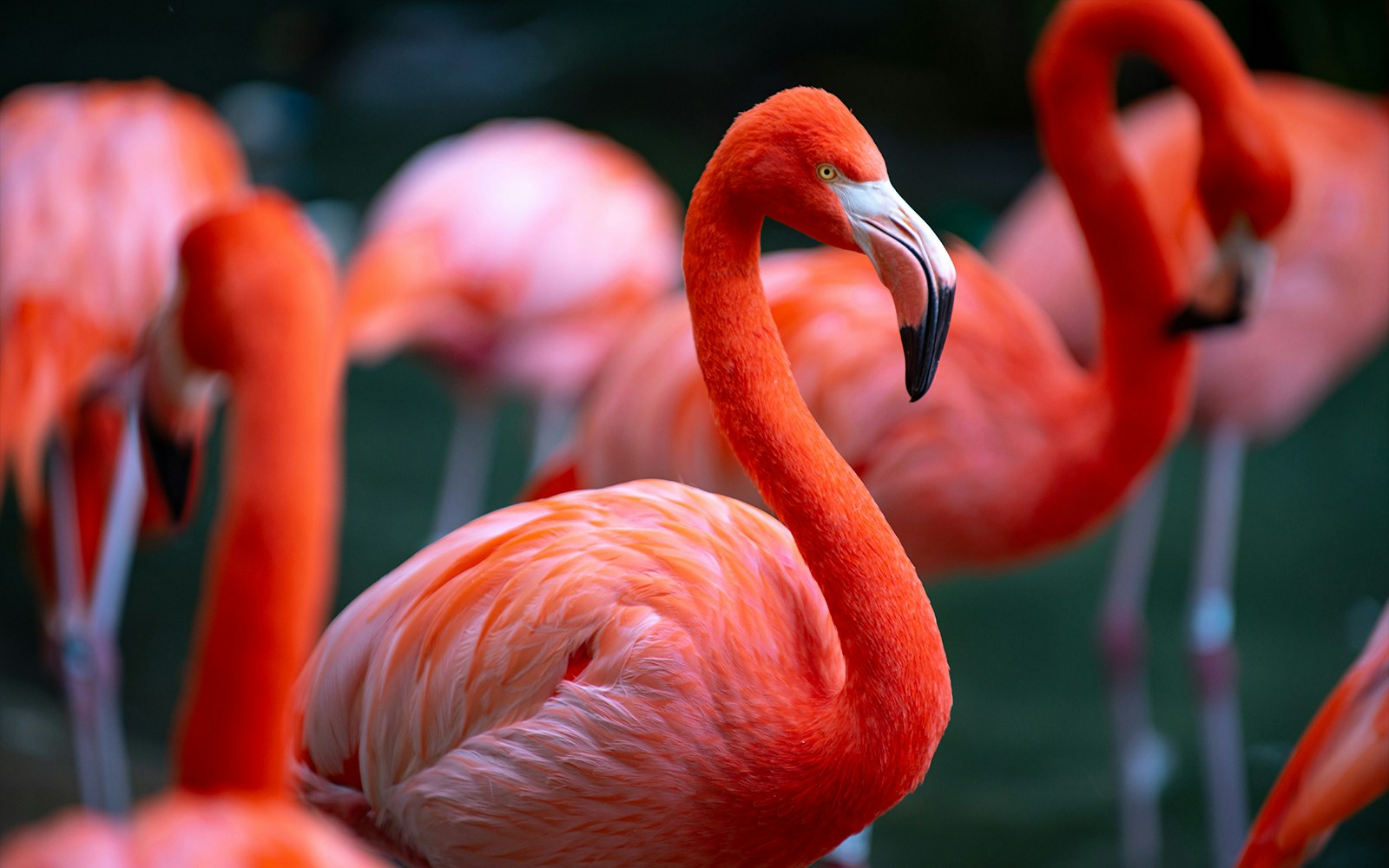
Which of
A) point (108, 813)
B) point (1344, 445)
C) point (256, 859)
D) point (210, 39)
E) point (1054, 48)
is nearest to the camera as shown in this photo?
point (256, 859)

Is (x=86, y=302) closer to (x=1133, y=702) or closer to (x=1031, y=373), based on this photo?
(x=1031, y=373)

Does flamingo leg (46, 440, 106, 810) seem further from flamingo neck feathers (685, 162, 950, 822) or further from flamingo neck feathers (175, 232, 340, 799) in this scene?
flamingo neck feathers (685, 162, 950, 822)

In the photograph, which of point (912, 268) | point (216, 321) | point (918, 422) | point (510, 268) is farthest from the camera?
point (510, 268)

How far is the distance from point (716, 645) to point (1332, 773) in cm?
58

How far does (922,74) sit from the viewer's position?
13.2 feet

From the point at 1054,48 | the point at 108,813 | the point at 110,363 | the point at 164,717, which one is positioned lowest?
the point at 164,717

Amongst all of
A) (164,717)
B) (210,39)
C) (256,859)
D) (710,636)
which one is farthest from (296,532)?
(210,39)

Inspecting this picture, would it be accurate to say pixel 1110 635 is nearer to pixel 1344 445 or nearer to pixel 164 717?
pixel 1344 445

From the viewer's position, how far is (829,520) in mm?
994

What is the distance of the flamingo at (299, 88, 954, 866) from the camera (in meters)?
0.97

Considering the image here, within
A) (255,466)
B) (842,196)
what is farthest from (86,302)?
(842,196)

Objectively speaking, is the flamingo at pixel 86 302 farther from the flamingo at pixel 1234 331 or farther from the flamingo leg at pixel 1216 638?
the flamingo leg at pixel 1216 638

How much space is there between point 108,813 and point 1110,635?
5.83 feet

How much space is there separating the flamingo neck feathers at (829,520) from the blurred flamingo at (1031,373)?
506mm
